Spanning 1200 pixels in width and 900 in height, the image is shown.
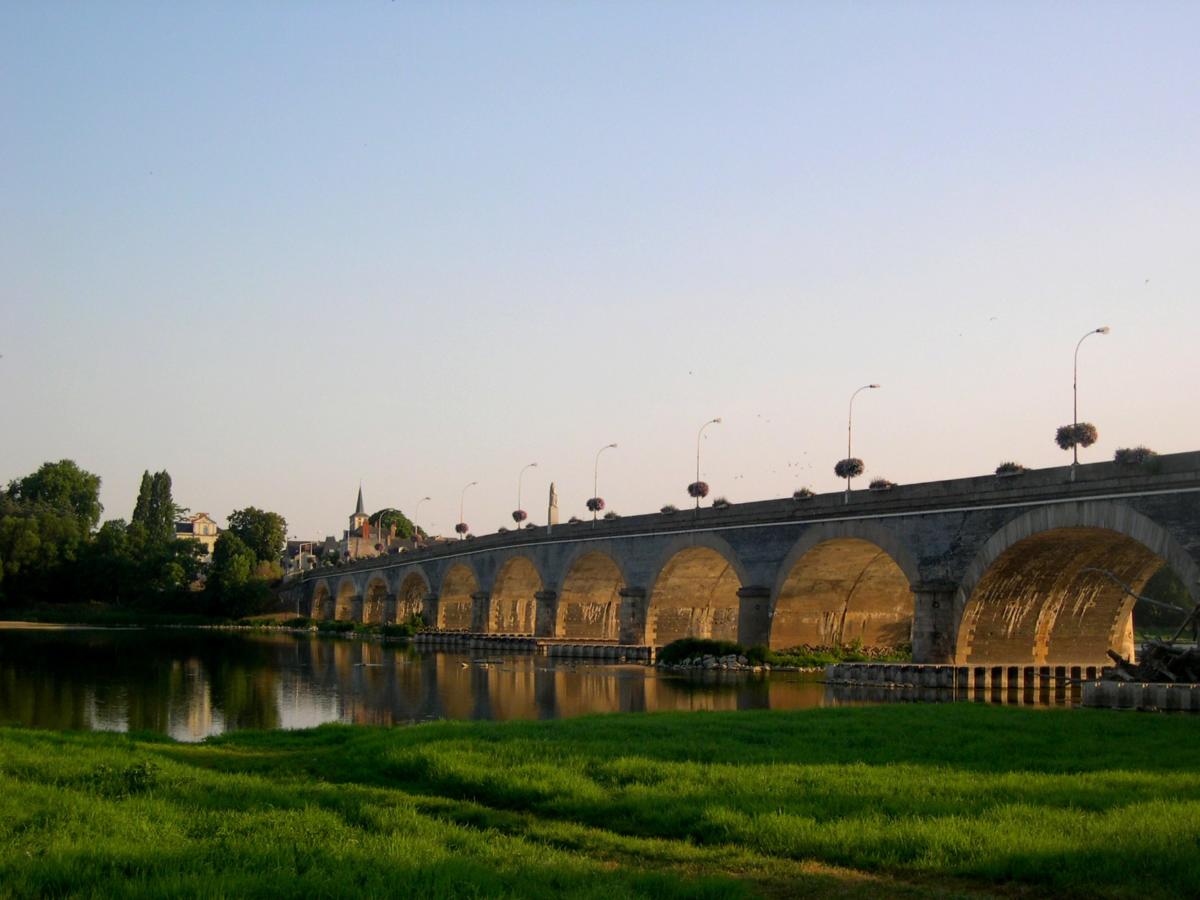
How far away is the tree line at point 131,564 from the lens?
353 ft

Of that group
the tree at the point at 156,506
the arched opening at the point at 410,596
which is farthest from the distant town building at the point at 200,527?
the arched opening at the point at 410,596

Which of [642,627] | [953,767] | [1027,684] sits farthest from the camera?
[642,627]

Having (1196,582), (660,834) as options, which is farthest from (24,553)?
(660,834)

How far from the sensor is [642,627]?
60125 millimetres

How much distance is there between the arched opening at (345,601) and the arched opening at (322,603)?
3.23m

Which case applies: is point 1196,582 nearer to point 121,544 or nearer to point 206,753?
point 206,753

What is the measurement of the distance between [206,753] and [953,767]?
11.8 m

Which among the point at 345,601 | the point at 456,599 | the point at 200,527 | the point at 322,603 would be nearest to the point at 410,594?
the point at 456,599

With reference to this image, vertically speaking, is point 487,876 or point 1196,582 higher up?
point 1196,582

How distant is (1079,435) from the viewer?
36.8 m

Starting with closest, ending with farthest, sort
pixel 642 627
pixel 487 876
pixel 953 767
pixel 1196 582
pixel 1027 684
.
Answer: pixel 487 876 < pixel 953 767 < pixel 1196 582 < pixel 1027 684 < pixel 642 627

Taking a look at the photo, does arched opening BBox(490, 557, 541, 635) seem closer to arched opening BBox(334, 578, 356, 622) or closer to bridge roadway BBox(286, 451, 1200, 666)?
bridge roadway BBox(286, 451, 1200, 666)

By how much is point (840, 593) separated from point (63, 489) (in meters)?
111

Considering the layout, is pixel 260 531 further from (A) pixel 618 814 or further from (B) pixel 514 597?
(A) pixel 618 814
